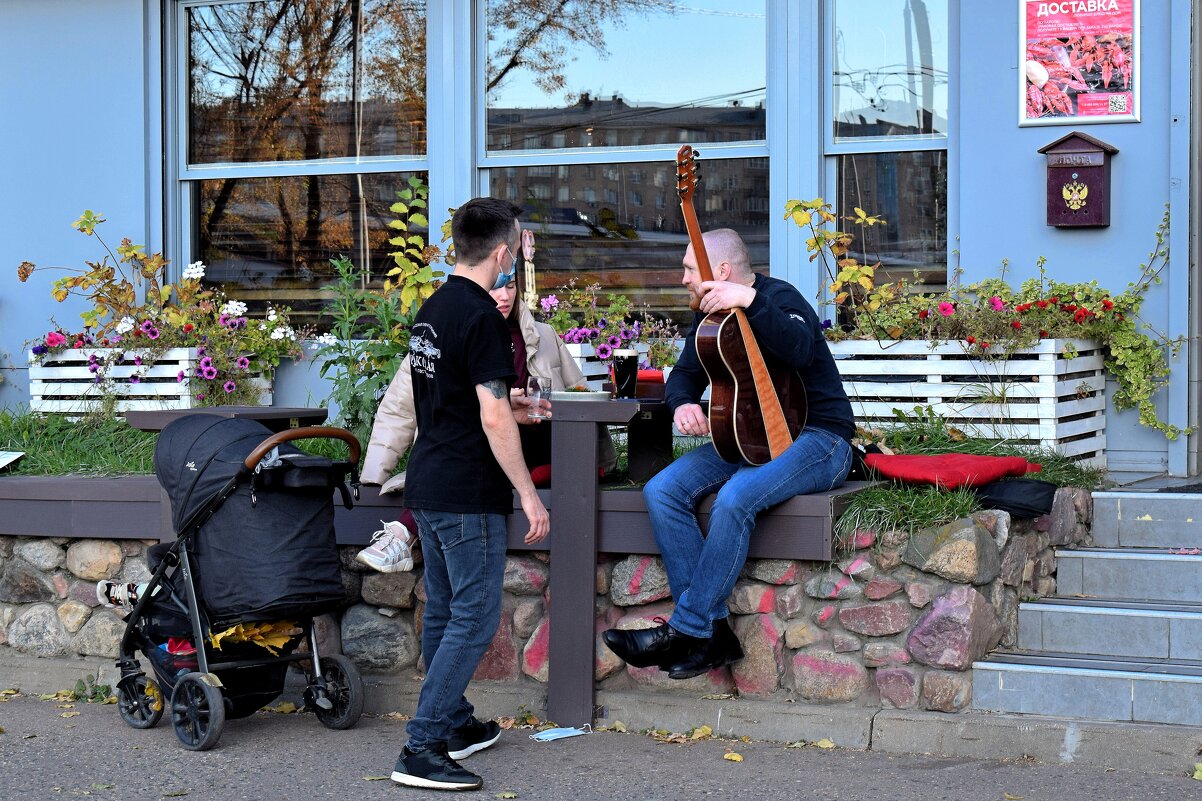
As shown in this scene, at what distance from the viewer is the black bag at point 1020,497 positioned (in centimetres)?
565

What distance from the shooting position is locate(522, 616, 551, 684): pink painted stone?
230 inches

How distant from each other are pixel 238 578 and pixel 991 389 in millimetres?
3436

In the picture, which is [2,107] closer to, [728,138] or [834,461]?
[728,138]

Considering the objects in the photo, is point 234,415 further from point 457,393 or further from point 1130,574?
point 1130,574

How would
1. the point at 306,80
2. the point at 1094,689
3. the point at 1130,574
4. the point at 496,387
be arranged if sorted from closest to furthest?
the point at 496,387
the point at 1094,689
the point at 1130,574
the point at 306,80

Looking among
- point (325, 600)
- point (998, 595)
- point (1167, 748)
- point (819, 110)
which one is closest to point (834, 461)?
point (998, 595)

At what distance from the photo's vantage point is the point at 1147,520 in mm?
6191

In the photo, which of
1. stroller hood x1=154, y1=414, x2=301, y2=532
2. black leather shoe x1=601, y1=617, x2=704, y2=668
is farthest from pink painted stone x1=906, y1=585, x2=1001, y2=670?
stroller hood x1=154, y1=414, x2=301, y2=532

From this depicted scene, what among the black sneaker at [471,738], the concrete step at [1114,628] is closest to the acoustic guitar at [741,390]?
the concrete step at [1114,628]

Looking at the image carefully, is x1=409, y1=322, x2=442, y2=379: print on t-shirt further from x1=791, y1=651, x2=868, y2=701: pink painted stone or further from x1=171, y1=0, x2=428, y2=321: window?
x1=171, y1=0, x2=428, y2=321: window

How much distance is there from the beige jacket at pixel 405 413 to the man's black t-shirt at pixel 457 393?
87 cm

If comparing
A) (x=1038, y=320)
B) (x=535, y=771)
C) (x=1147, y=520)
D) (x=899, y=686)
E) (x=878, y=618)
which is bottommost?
(x=535, y=771)

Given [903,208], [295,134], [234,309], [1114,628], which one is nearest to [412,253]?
[234,309]

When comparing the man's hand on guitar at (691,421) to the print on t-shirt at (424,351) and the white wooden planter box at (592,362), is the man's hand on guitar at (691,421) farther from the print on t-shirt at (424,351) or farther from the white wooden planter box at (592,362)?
the white wooden planter box at (592,362)
